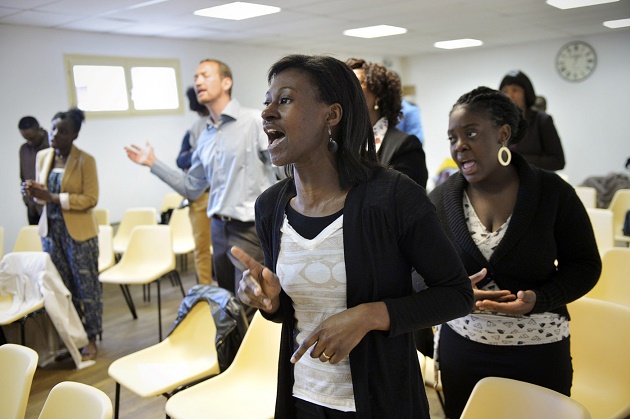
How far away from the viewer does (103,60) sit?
6.80 m

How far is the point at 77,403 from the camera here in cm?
175

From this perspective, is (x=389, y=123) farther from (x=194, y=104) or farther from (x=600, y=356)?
(x=194, y=104)

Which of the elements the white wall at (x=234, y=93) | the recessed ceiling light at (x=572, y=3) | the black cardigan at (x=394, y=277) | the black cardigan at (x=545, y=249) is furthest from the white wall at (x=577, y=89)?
the black cardigan at (x=394, y=277)

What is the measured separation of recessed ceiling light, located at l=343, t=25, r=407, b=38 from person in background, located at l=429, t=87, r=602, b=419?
19.7ft

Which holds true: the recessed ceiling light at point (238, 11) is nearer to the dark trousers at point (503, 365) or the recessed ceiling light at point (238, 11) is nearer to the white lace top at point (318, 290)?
the dark trousers at point (503, 365)

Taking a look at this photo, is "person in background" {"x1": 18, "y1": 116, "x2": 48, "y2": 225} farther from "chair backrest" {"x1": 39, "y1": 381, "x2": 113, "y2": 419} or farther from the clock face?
the clock face

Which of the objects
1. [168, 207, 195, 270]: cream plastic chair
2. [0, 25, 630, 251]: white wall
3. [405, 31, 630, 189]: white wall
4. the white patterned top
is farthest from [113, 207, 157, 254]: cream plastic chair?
[405, 31, 630, 189]: white wall

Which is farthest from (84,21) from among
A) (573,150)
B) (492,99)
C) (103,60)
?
(573,150)

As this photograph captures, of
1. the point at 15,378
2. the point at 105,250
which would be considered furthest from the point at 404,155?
the point at 105,250

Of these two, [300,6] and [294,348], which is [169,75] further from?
[294,348]

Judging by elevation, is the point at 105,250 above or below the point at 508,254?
below

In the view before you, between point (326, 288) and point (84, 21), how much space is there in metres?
5.65

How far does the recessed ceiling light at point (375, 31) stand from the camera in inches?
299

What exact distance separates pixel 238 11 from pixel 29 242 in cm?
304
